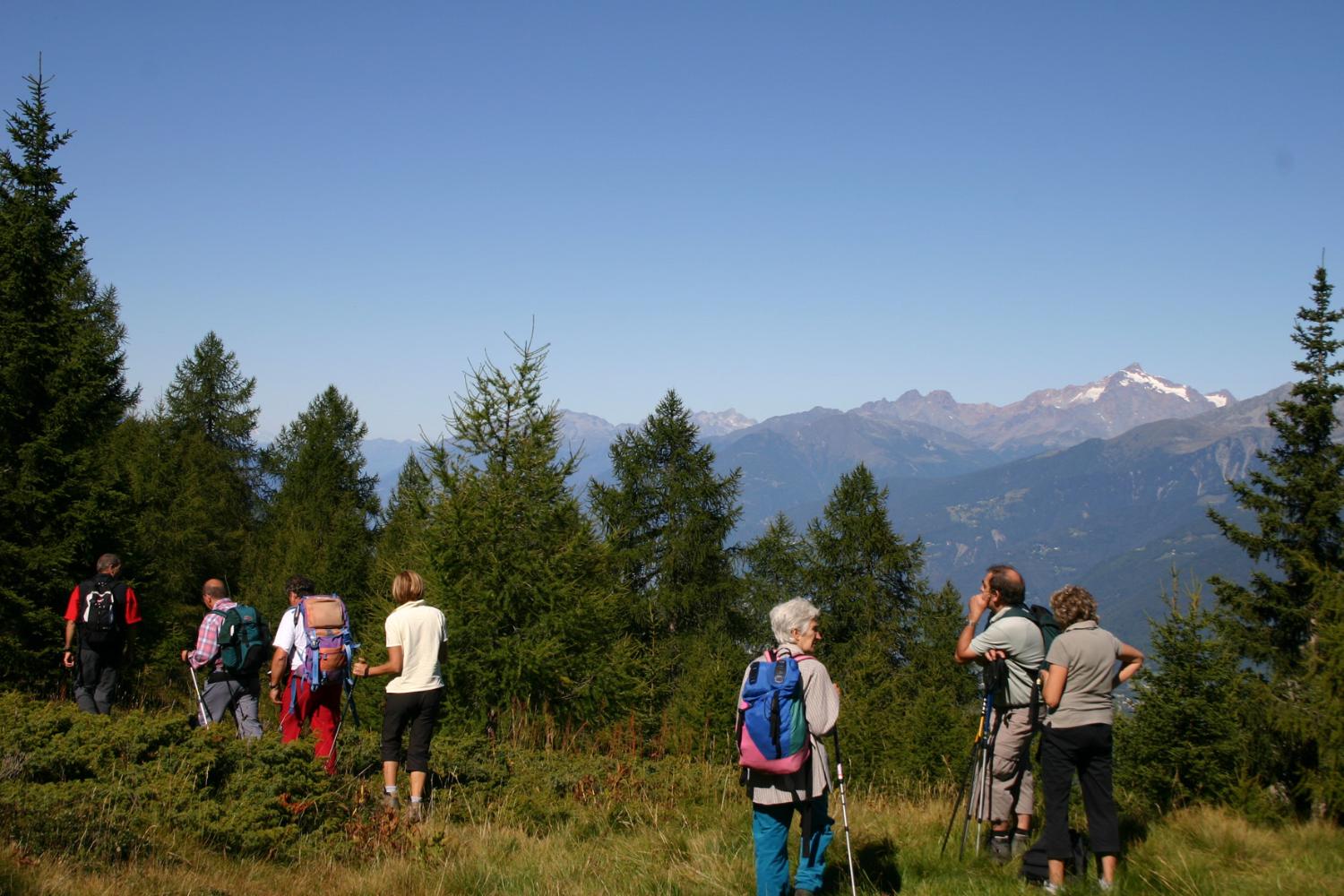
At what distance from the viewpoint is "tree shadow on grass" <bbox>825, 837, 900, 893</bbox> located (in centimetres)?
501

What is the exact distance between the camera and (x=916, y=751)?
2678cm

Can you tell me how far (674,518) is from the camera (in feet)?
110

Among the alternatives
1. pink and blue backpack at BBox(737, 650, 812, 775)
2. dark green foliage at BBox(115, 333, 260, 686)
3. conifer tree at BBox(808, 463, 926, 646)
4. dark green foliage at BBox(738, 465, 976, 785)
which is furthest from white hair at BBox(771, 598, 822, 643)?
conifer tree at BBox(808, 463, 926, 646)

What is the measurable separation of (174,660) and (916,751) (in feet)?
68.3

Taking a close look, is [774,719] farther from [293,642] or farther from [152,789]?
[293,642]

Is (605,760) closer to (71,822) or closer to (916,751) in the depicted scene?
(71,822)

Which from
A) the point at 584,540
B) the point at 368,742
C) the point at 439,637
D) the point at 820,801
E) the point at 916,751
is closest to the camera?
the point at 820,801

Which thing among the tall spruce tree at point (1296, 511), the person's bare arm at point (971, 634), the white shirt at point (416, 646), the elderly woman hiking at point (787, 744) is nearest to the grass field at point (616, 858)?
the elderly woman hiking at point (787, 744)

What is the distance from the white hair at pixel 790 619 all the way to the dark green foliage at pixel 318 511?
3319 cm

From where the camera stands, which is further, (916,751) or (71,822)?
(916,751)

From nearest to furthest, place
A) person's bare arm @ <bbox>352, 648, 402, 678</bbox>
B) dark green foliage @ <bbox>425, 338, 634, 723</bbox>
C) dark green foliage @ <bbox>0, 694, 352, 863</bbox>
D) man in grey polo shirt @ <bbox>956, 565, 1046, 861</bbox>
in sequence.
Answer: dark green foliage @ <bbox>0, 694, 352, 863</bbox>
man in grey polo shirt @ <bbox>956, 565, 1046, 861</bbox>
person's bare arm @ <bbox>352, 648, 402, 678</bbox>
dark green foliage @ <bbox>425, 338, 634, 723</bbox>

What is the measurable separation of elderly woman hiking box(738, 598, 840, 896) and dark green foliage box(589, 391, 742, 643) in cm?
2645

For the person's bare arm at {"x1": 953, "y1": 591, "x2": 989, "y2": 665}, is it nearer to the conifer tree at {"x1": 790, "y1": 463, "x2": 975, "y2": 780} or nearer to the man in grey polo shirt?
the man in grey polo shirt

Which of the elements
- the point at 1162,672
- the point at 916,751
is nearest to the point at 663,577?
the point at 916,751
